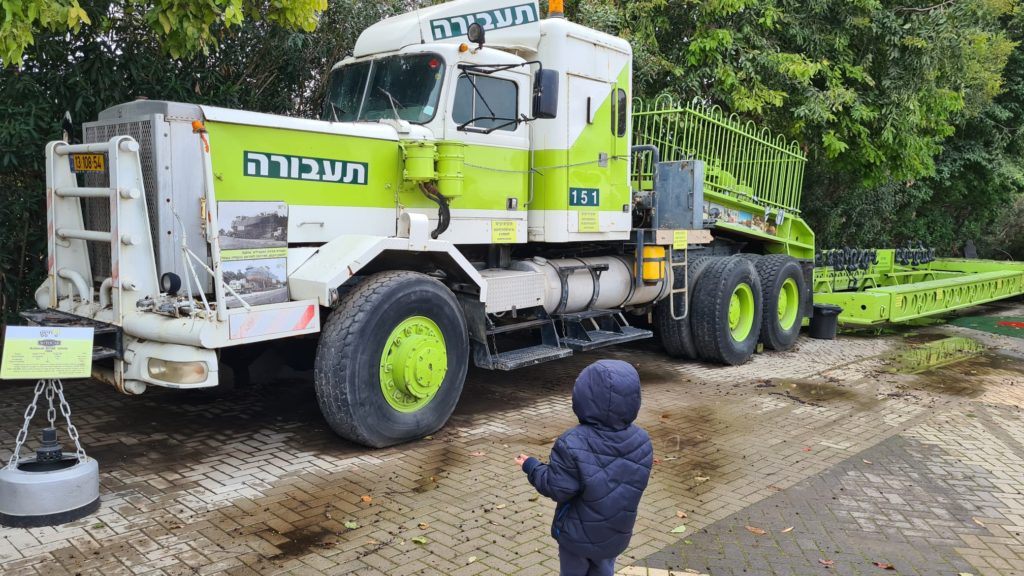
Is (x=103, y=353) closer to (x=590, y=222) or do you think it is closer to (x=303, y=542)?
(x=303, y=542)

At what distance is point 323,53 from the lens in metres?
9.49

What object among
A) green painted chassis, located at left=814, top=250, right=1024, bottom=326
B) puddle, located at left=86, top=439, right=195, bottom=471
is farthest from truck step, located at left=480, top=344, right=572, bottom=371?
green painted chassis, located at left=814, top=250, right=1024, bottom=326

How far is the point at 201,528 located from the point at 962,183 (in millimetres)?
18521

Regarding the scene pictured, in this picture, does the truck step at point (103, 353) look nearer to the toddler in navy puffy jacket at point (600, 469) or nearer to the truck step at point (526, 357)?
the truck step at point (526, 357)

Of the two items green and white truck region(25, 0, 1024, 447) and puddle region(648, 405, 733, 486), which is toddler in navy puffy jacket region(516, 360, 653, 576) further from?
green and white truck region(25, 0, 1024, 447)

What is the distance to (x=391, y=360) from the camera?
564 cm

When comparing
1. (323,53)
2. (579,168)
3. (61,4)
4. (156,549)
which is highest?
(323,53)

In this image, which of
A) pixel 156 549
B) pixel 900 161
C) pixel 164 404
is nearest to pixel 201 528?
pixel 156 549

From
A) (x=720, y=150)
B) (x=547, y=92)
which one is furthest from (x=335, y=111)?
(x=720, y=150)

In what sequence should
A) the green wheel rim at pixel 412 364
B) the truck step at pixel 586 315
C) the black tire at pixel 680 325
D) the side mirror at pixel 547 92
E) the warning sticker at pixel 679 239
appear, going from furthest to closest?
the black tire at pixel 680 325 < the warning sticker at pixel 679 239 < the truck step at pixel 586 315 < the side mirror at pixel 547 92 < the green wheel rim at pixel 412 364

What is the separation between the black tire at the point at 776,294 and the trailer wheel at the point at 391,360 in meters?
5.09

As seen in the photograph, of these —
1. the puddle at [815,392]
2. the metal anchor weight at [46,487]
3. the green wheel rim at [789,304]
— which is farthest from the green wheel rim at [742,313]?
the metal anchor weight at [46,487]

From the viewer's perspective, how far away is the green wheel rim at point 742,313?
9438 millimetres

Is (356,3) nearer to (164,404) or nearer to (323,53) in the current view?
(323,53)
